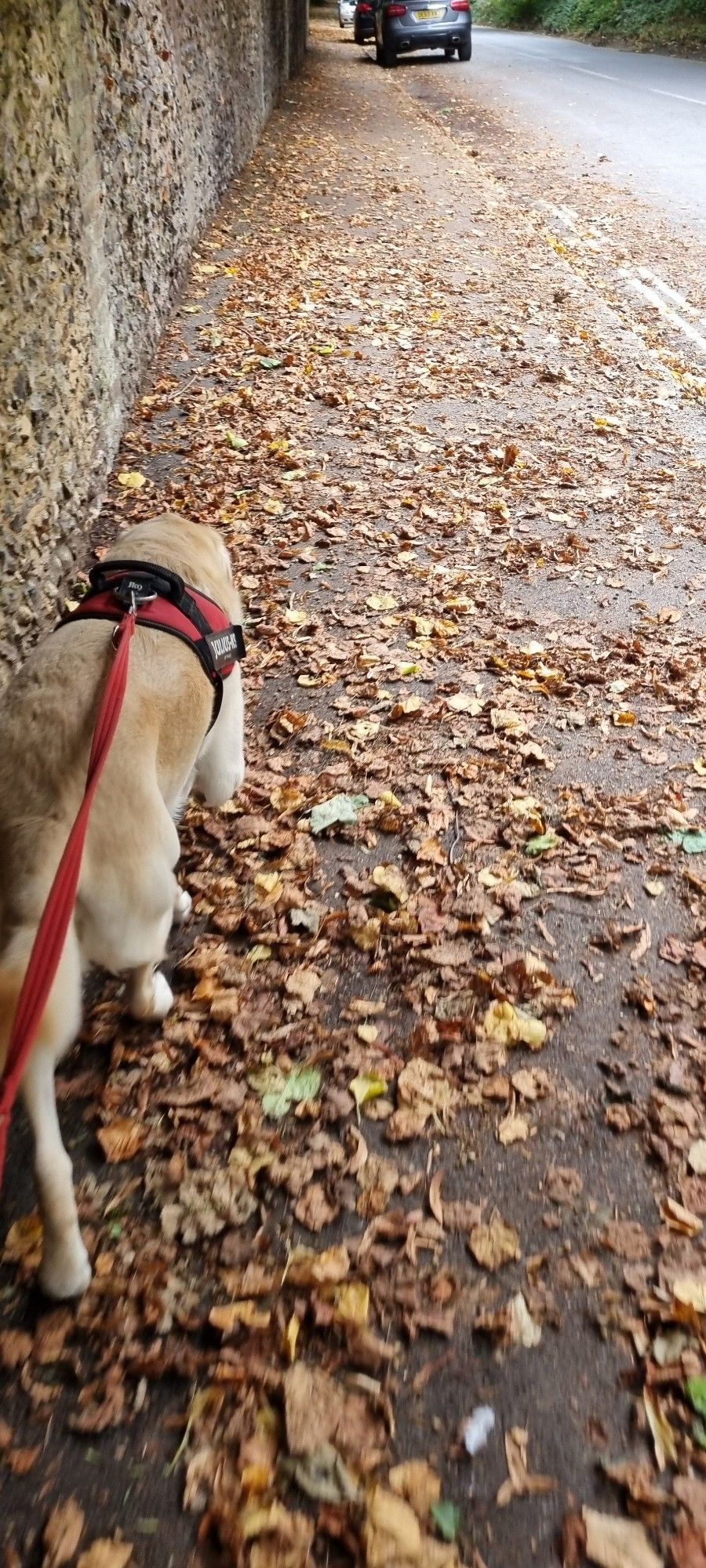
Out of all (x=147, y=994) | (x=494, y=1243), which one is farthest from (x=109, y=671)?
(x=494, y=1243)

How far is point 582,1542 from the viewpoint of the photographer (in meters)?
2.04

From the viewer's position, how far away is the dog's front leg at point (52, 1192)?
2078 millimetres

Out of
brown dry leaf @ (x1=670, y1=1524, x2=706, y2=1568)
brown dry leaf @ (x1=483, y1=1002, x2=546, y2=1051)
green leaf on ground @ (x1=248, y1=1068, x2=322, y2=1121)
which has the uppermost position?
brown dry leaf @ (x1=483, y1=1002, x2=546, y2=1051)

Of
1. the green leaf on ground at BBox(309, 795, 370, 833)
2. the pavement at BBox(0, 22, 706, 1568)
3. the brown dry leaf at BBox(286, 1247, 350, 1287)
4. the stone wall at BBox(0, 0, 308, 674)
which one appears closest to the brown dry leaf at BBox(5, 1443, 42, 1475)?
the pavement at BBox(0, 22, 706, 1568)

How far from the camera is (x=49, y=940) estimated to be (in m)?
1.83

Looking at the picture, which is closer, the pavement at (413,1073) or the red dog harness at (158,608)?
the pavement at (413,1073)

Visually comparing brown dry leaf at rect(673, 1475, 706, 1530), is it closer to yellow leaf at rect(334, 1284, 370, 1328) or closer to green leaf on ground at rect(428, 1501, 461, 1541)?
green leaf on ground at rect(428, 1501, 461, 1541)

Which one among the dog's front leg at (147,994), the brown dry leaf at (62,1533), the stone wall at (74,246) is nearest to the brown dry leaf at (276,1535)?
the brown dry leaf at (62,1533)

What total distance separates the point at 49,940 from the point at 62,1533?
→ 1375 mm

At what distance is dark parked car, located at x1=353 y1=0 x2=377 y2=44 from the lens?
2938 centimetres

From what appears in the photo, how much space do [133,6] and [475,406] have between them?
13.3 feet

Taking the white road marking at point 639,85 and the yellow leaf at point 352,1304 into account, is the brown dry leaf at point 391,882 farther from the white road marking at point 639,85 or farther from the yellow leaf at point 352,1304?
the white road marking at point 639,85

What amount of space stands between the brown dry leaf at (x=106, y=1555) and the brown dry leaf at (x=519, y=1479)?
2.75 feet

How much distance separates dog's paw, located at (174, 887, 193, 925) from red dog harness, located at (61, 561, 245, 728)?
93cm
